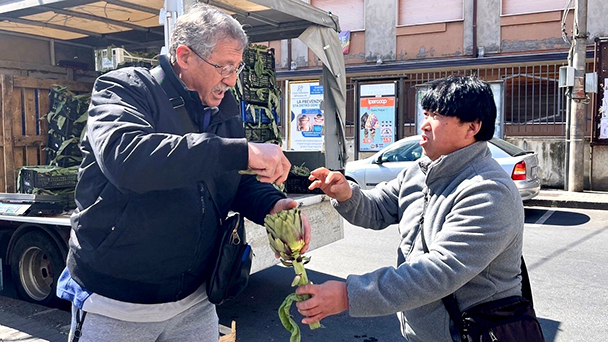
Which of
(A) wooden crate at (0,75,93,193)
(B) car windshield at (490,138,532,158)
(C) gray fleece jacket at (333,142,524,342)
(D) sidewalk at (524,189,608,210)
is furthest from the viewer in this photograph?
(D) sidewalk at (524,189,608,210)

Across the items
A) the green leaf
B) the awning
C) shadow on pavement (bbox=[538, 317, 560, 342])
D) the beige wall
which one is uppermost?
the beige wall

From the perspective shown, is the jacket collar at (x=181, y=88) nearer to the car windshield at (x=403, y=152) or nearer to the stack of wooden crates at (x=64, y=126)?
the stack of wooden crates at (x=64, y=126)

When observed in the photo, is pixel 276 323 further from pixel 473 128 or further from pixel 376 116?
pixel 376 116

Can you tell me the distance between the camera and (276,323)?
500cm

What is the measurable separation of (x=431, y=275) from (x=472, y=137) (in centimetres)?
62

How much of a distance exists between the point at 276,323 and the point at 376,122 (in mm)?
10907

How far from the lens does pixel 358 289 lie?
203cm

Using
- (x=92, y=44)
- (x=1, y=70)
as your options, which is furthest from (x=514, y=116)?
(x=1, y=70)

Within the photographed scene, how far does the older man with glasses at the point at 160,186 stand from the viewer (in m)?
1.72

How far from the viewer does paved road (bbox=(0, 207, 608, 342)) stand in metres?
4.71

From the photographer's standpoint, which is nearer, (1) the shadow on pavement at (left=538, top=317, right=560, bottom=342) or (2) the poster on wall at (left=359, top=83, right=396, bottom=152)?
(1) the shadow on pavement at (left=538, top=317, right=560, bottom=342)

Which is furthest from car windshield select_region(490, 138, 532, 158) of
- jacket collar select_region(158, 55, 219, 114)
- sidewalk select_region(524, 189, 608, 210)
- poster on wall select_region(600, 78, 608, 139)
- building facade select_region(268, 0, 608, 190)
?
jacket collar select_region(158, 55, 219, 114)

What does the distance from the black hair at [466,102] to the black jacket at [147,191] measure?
0.87 m

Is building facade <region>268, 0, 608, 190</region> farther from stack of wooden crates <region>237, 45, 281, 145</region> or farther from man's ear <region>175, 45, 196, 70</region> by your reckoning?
man's ear <region>175, 45, 196, 70</region>
